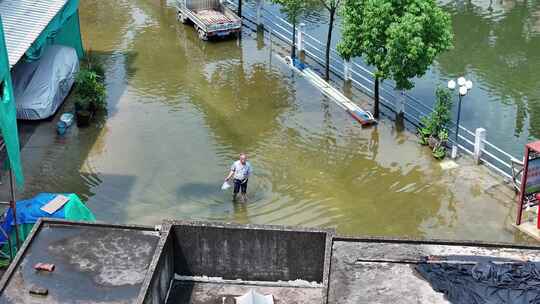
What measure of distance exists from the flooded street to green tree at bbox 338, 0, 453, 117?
2.38 m

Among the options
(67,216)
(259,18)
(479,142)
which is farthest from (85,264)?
(259,18)

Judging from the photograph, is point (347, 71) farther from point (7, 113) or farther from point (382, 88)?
point (7, 113)

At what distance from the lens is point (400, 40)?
2438cm

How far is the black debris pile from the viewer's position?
39.4ft

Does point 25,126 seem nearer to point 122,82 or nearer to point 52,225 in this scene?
point 122,82

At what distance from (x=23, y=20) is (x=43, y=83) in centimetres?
228

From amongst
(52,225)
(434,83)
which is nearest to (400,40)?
(434,83)

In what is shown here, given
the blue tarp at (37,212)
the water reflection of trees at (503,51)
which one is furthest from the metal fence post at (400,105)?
the blue tarp at (37,212)

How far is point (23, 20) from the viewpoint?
2588 cm

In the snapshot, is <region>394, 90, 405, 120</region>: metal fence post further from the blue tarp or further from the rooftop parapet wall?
the rooftop parapet wall

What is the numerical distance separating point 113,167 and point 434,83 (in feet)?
42.8

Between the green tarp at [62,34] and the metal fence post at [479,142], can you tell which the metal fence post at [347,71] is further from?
the green tarp at [62,34]

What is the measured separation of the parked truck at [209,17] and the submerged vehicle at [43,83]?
7.06m

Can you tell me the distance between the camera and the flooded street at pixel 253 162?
71.2 ft
